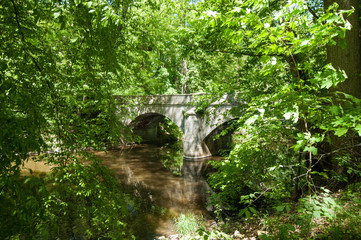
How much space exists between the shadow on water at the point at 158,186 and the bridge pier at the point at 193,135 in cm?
55

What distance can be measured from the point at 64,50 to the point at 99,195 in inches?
67.0

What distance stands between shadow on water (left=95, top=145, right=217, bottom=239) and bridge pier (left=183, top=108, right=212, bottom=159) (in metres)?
0.55

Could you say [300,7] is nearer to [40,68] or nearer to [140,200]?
[40,68]

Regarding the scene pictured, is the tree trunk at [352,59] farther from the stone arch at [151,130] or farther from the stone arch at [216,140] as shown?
the stone arch at [151,130]

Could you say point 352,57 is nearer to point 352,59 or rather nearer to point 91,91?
point 352,59

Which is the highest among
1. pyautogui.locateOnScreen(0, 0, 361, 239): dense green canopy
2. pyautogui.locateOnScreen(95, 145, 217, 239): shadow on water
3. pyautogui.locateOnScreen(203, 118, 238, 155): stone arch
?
pyautogui.locateOnScreen(0, 0, 361, 239): dense green canopy

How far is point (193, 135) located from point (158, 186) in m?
4.86

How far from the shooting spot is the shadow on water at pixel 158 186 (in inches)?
253

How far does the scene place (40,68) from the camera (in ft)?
6.48

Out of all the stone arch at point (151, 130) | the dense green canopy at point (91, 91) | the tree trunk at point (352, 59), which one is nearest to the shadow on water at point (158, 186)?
the dense green canopy at point (91, 91)

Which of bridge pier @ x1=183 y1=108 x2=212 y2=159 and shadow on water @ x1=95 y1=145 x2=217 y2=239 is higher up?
bridge pier @ x1=183 y1=108 x2=212 y2=159

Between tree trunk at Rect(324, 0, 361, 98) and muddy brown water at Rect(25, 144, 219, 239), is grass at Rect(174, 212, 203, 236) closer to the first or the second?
muddy brown water at Rect(25, 144, 219, 239)

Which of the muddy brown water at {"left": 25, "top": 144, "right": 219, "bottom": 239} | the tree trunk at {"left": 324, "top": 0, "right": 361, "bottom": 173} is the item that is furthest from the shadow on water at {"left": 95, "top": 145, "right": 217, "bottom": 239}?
the tree trunk at {"left": 324, "top": 0, "right": 361, "bottom": 173}

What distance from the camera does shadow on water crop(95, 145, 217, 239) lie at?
21.0 ft
